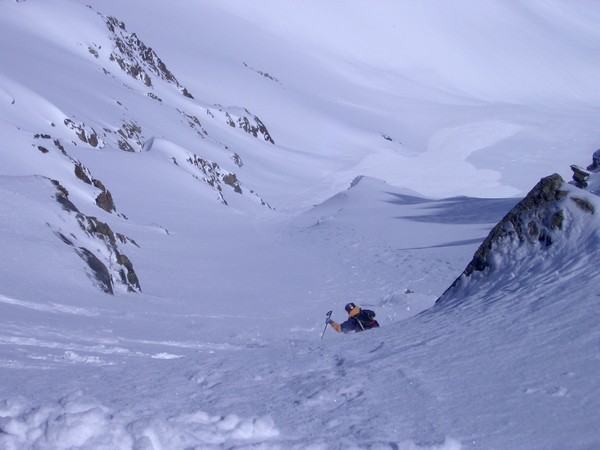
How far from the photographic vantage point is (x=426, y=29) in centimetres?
9238

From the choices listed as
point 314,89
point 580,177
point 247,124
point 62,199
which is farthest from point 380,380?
point 314,89

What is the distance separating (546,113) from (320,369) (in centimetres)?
5349

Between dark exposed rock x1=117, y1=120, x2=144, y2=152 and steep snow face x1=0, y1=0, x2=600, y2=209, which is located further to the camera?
steep snow face x1=0, y1=0, x2=600, y2=209

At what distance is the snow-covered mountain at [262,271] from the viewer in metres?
3.58

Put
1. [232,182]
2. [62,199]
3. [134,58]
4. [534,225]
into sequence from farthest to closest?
1. [134,58]
2. [232,182]
3. [62,199]
4. [534,225]

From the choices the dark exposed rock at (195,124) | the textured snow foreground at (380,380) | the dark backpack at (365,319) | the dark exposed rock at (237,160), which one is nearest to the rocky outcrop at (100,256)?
the textured snow foreground at (380,380)

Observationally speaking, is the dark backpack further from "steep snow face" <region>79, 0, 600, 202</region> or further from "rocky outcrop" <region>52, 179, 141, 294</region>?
"steep snow face" <region>79, 0, 600, 202</region>

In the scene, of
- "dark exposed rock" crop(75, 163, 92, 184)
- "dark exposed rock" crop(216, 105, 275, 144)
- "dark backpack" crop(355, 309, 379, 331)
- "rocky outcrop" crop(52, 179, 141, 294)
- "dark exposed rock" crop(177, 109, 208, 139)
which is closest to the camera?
"dark backpack" crop(355, 309, 379, 331)

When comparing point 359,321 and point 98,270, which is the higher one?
point 98,270

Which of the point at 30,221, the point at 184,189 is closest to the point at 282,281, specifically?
the point at 30,221

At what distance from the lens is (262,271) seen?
13.3 m

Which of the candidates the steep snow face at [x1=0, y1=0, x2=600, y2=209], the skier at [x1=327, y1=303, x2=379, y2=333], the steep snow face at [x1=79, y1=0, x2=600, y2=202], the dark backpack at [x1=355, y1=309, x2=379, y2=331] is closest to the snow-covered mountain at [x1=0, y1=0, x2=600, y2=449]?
the steep snow face at [x1=0, y1=0, x2=600, y2=209]

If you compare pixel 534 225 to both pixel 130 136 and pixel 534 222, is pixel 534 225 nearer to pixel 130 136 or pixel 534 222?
pixel 534 222

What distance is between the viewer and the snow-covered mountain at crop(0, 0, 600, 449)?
3.58 m
